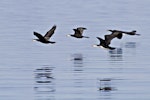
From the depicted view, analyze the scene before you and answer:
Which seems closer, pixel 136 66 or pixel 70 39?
pixel 136 66

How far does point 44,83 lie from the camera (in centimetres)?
2648

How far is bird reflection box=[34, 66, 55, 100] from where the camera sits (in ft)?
80.1

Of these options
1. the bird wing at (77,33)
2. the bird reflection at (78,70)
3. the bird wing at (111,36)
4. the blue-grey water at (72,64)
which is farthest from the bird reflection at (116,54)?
the bird wing at (77,33)

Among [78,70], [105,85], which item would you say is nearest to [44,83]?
[105,85]

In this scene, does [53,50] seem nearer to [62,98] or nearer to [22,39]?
[22,39]

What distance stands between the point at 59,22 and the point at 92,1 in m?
26.7

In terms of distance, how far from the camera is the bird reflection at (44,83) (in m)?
24.4

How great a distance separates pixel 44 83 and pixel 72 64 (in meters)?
3.97

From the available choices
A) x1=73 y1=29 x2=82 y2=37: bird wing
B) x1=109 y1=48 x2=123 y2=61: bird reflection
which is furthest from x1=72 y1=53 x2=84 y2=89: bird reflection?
x1=73 y1=29 x2=82 y2=37: bird wing

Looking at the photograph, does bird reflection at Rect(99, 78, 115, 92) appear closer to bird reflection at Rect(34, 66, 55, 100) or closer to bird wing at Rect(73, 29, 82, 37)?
bird reflection at Rect(34, 66, 55, 100)

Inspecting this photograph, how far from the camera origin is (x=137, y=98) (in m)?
23.8

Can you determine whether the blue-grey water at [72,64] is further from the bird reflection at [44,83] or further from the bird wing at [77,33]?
the bird wing at [77,33]

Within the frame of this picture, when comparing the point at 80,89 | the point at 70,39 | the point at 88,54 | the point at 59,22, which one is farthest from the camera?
the point at 59,22

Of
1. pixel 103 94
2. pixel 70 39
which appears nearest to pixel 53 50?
pixel 70 39
